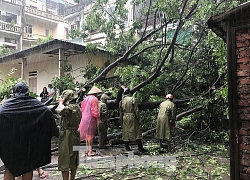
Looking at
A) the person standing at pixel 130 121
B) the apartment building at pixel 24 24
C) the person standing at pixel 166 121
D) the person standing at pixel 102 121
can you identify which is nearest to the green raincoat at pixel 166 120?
the person standing at pixel 166 121

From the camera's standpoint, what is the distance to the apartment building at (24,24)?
19.9 meters

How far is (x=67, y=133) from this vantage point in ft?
12.8

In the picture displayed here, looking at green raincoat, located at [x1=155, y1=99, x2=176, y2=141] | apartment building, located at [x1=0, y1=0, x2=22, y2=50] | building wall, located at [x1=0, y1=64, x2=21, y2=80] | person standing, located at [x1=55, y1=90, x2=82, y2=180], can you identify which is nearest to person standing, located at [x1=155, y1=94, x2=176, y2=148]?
green raincoat, located at [x1=155, y1=99, x2=176, y2=141]

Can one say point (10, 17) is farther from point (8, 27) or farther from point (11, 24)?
point (11, 24)

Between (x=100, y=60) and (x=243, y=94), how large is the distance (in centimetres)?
1057

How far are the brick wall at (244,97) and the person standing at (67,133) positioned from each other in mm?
2433

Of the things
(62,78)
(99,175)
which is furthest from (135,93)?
(99,175)

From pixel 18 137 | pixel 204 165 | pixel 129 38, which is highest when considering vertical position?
pixel 129 38

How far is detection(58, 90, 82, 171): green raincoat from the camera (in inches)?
150

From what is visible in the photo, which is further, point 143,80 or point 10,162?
point 143,80

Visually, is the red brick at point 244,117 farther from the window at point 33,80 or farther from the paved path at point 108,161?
the window at point 33,80

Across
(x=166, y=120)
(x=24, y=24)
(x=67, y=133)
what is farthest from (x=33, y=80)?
(x=67, y=133)

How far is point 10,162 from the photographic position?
3385mm

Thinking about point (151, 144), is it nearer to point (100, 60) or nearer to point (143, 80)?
point (143, 80)
